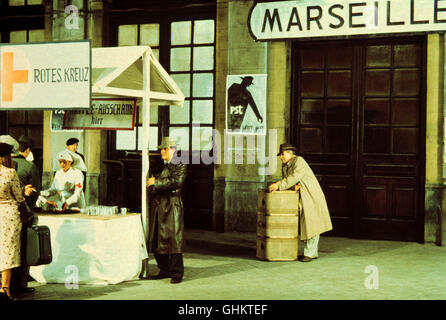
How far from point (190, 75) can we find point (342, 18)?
10.7ft

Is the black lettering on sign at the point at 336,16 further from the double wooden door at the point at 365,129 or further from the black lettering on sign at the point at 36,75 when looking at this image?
the black lettering on sign at the point at 36,75

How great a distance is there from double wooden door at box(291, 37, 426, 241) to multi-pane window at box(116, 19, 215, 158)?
1.76 m

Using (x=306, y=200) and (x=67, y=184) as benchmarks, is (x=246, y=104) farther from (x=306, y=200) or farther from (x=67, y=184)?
(x=67, y=184)

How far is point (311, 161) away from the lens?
1245 centimetres

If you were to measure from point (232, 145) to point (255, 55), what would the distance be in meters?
1.72

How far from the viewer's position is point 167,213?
844 centimetres

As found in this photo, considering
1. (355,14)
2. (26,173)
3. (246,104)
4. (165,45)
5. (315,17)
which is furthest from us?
(165,45)

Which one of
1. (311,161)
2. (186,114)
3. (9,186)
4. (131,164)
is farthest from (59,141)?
(9,186)

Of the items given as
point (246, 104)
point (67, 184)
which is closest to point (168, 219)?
point (67, 184)

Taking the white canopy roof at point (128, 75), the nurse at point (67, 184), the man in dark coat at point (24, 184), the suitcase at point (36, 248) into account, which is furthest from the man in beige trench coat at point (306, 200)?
the suitcase at point (36, 248)

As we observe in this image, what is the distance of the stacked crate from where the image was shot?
32.2 ft

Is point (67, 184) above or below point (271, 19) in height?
below

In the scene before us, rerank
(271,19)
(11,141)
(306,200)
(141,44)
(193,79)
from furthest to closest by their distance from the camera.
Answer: (141,44)
(193,79)
(271,19)
(306,200)
(11,141)

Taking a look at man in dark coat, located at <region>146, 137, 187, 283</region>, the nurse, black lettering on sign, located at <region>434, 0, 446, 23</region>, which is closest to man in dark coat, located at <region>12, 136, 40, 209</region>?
the nurse
